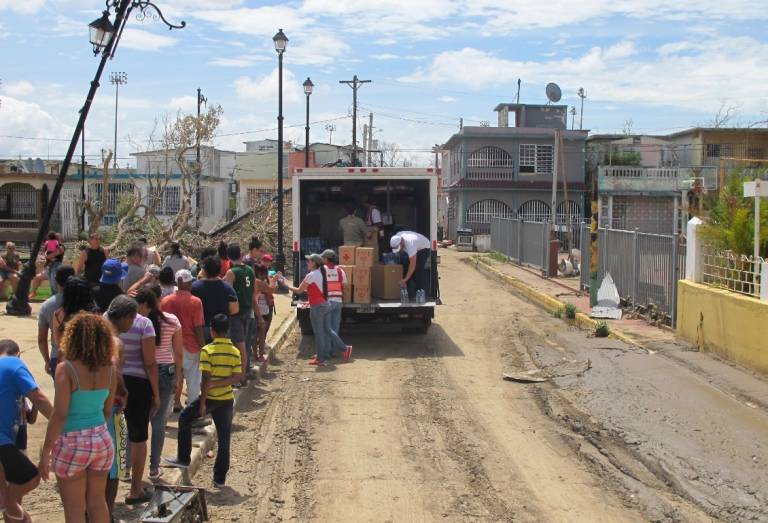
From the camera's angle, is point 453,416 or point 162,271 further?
point 453,416

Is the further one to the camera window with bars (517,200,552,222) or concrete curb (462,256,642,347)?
window with bars (517,200,552,222)

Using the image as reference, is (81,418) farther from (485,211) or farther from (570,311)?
(485,211)

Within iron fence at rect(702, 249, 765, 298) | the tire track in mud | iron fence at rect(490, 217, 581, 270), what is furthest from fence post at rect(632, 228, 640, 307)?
iron fence at rect(490, 217, 581, 270)

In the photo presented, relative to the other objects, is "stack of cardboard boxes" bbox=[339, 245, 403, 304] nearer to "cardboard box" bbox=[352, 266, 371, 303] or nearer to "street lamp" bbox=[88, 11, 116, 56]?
"cardboard box" bbox=[352, 266, 371, 303]

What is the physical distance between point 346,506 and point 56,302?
286 centimetres

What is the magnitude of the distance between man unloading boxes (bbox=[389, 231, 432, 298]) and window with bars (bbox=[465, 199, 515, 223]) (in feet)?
110

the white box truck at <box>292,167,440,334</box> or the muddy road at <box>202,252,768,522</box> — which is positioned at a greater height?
the white box truck at <box>292,167,440,334</box>

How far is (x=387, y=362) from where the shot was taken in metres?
12.7

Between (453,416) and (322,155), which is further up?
(322,155)

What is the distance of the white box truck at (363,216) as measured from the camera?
1405cm

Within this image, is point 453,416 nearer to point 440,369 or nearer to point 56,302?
point 440,369

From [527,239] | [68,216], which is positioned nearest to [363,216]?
[527,239]

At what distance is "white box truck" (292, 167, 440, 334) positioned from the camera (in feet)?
46.1

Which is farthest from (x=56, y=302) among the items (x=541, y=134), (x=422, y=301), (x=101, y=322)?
(x=541, y=134)
